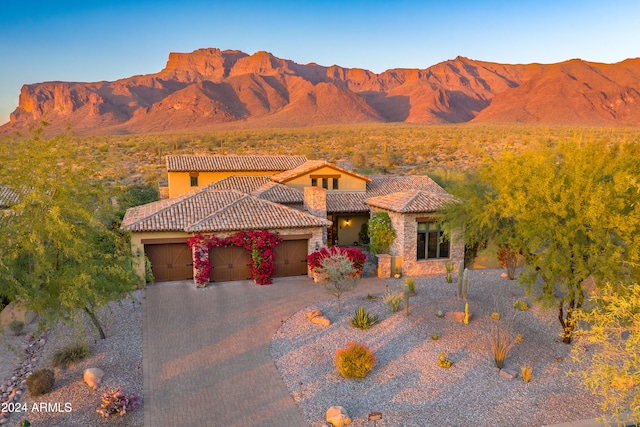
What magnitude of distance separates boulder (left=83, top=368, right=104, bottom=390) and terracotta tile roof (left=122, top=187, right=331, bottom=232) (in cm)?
827

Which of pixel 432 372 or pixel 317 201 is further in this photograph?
pixel 317 201

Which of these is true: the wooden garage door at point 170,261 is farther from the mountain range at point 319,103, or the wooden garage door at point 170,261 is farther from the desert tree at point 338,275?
the mountain range at point 319,103

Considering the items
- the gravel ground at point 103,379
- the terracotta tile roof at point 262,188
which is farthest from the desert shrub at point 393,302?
the terracotta tile roof at point 262,188

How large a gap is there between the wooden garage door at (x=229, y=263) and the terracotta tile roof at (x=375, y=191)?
6409 mm

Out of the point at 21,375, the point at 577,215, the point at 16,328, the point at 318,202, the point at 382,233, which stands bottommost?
the point at 21,375

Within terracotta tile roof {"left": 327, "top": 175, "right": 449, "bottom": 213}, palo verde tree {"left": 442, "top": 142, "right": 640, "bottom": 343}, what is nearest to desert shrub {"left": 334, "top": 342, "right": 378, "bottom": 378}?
palo verde tree {"left": 442, "top": 142, "right": 640, "bottom": 343}

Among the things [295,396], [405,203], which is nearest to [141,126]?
[405,203]

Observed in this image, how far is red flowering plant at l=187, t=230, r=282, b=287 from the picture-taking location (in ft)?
64.3

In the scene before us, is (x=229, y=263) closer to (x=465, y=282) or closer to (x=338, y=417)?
(x=465, y=282)

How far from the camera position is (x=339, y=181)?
91.0 ft

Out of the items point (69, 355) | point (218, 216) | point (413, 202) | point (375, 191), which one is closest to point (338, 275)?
point (218, 216)

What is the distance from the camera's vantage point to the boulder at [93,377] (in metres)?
11.3

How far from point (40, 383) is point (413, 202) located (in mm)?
16316

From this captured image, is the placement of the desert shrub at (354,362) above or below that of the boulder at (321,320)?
above
